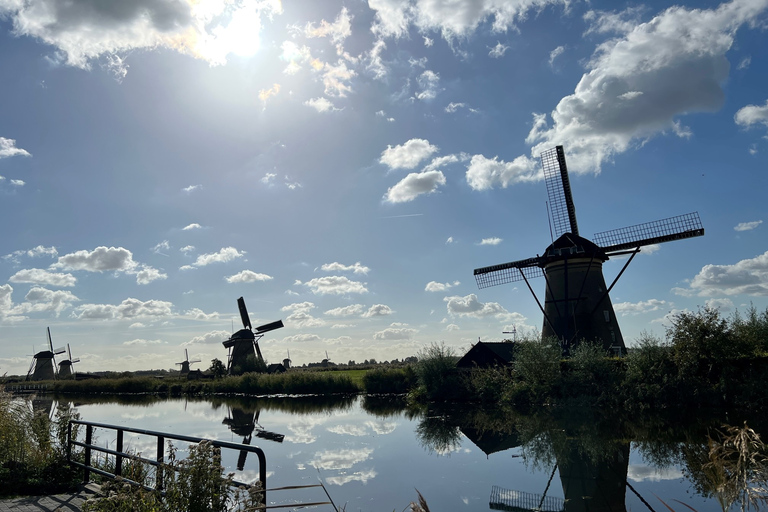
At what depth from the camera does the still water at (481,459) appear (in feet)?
34.4

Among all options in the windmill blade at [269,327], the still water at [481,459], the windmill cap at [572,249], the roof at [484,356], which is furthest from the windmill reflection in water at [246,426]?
the windmill blade at [269,327]

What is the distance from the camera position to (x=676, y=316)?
80.1 feet

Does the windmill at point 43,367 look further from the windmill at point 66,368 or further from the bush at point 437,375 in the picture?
the bush at point 437,375

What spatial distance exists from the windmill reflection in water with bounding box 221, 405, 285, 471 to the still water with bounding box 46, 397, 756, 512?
0.11 meters

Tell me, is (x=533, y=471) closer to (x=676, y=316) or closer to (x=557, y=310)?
(x=676, y=316)

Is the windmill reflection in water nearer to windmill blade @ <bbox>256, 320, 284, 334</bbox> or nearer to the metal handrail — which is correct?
the metal handrail

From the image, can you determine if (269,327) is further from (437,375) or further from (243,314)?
(437,375)

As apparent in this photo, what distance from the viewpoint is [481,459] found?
47.8ft

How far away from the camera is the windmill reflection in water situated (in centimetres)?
1846

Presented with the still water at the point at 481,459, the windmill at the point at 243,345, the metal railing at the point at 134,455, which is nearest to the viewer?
the metal railing at the point at 134,455

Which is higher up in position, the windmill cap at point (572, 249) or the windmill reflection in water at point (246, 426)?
the windmill cap at point (572, 249)

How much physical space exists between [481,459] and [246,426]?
12666mm

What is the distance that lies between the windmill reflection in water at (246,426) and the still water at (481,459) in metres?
0.11

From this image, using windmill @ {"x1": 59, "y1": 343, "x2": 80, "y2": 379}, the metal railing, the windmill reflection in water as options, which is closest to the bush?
the windmill reflection in water
